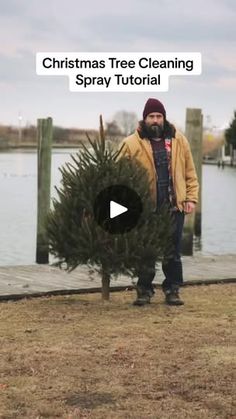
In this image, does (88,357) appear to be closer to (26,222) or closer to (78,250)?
(78,250)

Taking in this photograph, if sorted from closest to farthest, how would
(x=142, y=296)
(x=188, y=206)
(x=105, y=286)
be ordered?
(x=188, y=206) < (x=142, y=296) < (x=105, y=286)

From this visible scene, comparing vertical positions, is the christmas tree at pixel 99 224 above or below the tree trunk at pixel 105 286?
above

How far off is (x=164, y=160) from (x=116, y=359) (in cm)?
249

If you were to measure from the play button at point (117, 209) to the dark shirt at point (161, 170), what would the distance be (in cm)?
30

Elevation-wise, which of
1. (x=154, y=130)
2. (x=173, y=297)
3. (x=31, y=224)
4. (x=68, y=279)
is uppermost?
(x=154, y=130)

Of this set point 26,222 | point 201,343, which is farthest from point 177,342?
point 26,222

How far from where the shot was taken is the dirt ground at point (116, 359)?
15.7 ft

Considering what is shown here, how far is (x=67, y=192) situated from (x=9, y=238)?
12649 mm

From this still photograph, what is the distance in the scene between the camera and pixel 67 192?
7766mm

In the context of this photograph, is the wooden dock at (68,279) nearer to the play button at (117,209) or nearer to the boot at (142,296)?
the boot at (142,296)

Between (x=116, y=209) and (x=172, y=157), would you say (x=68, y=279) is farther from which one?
(x=172, y=157)

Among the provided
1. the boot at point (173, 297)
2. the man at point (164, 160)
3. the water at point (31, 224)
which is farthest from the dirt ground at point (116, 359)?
the water at point (31, 224)

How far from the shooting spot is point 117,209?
7.62 m

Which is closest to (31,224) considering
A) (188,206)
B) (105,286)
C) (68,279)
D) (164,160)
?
(68,279)
